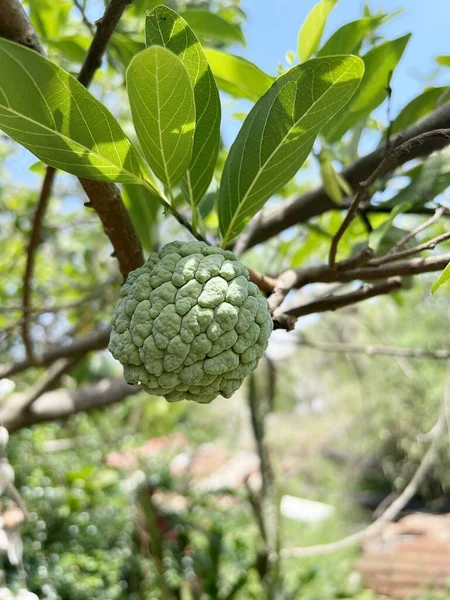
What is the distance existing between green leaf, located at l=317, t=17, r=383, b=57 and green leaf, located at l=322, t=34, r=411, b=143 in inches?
1.3

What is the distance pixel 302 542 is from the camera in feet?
20.4

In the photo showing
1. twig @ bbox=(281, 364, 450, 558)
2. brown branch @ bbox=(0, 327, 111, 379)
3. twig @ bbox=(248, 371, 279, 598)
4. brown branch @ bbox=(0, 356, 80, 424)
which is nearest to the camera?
brown branch @ bbox=(0, 327, 111, 379)

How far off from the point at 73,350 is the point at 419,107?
114cm

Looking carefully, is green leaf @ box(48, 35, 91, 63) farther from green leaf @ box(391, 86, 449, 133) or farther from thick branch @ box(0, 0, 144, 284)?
green leaf @ box(391, 86, 449, 133)

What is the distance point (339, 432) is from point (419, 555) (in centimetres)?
424

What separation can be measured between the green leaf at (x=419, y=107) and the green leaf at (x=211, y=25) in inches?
15.1

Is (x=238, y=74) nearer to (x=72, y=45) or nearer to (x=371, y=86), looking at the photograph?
(x=371, y=86)

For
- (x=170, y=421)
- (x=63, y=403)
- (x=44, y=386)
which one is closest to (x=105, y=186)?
(x=44, y=386)

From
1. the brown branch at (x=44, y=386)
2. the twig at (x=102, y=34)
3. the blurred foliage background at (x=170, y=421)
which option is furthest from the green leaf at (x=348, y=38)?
the brown branch at (x=44, y=386)

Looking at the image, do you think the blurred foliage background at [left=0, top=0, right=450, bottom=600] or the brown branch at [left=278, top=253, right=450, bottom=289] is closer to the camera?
the brown branch at [left=278, top=253, right=450, bottom=289]

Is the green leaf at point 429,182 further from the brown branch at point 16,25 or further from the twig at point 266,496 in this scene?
the twig at point 266,496

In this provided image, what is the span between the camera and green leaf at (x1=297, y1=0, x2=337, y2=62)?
1.03 metres

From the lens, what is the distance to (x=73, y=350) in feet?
5.41

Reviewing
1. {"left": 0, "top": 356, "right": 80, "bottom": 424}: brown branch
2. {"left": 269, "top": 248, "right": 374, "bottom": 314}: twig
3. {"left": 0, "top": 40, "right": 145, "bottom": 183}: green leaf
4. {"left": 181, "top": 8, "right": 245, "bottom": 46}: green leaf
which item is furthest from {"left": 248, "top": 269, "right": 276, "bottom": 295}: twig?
{"left": 0, "top": 356, "right": 80, "bottom": 424}: brown branch
